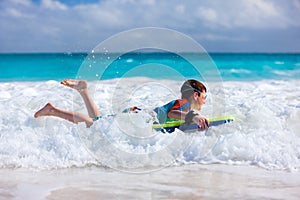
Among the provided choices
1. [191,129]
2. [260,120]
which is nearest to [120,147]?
[191,129]

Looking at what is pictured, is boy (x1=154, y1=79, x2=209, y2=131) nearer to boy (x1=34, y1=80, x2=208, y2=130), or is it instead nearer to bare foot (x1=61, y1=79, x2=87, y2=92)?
boy (x1=34, y1=80, x2=208, y2=130)

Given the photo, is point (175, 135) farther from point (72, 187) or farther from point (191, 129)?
point (72, 187)

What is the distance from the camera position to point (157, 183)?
10.5 feet

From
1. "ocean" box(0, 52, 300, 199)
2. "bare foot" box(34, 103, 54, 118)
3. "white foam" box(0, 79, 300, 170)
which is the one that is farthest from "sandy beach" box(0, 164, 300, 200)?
"bare foot" box(34, 103, 54, 118)

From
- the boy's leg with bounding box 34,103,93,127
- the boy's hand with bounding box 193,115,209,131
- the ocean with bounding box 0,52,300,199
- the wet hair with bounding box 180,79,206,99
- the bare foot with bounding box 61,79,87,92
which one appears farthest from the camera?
the bare foot with bounding box 61,79,87,92

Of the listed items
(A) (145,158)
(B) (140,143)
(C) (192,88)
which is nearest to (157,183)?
(A) (145,158)

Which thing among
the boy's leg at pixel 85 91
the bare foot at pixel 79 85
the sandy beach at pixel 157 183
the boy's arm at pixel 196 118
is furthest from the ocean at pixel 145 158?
the bare foot at pixel 79 85

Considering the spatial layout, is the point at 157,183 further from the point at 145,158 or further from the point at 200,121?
the point at 200,121

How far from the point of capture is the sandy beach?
2.96m

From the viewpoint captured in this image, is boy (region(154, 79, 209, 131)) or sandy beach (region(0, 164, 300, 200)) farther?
boy (region(154, 79, 209, 131))

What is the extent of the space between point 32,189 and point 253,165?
→ 5.90 feet

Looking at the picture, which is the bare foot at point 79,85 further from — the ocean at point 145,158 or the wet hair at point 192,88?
the wet hair at point 192,88

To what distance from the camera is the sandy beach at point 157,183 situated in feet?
9.70

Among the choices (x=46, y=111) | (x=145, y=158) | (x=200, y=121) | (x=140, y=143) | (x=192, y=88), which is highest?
(x=192, y=88)
